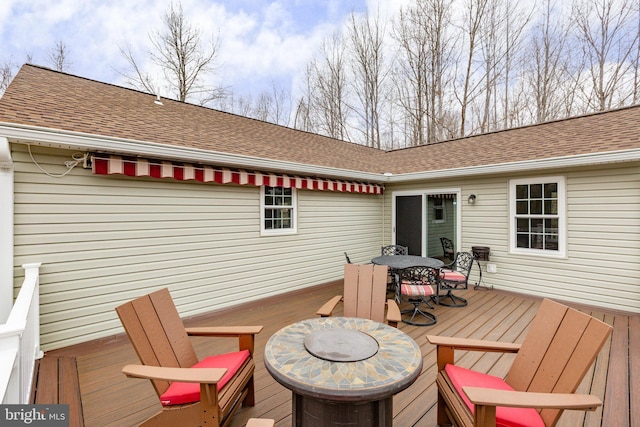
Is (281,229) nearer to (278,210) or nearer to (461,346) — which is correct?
(278,210)

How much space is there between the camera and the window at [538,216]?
17.9 ft

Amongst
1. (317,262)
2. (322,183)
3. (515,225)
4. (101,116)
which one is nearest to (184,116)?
(101,116)

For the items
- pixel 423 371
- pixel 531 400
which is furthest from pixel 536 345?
pixel 423 371

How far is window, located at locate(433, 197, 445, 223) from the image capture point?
297 inches

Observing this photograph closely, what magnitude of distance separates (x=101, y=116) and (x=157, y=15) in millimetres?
10106

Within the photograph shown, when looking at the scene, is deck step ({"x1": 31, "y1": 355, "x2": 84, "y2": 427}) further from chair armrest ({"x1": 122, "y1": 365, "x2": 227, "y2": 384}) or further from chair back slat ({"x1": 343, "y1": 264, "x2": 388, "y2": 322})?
chair back slat ({"x1": 343, "y1": 264, "x2": 388, "y2": 322})

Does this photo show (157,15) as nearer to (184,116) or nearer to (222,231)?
(184,116)

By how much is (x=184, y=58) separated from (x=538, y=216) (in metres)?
14.4

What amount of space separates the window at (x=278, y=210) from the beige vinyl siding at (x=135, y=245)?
0.56 feet

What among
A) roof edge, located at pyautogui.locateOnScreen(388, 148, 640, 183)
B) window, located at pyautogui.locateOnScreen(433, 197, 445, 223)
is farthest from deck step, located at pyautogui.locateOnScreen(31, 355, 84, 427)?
window, located at pyautogui.locateOnScreen(433, 197, 445, 223)

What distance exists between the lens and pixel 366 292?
355 centimetres

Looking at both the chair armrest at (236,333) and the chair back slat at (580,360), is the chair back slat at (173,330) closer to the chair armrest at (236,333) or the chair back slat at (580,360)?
the chair armrest at (236,333)

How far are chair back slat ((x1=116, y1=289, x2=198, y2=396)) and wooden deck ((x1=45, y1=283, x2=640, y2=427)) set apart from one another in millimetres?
658

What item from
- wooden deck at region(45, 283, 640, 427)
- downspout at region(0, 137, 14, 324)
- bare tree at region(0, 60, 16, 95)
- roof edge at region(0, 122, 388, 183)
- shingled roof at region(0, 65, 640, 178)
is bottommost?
wooden deck at region(45, 283, 640, 427)
